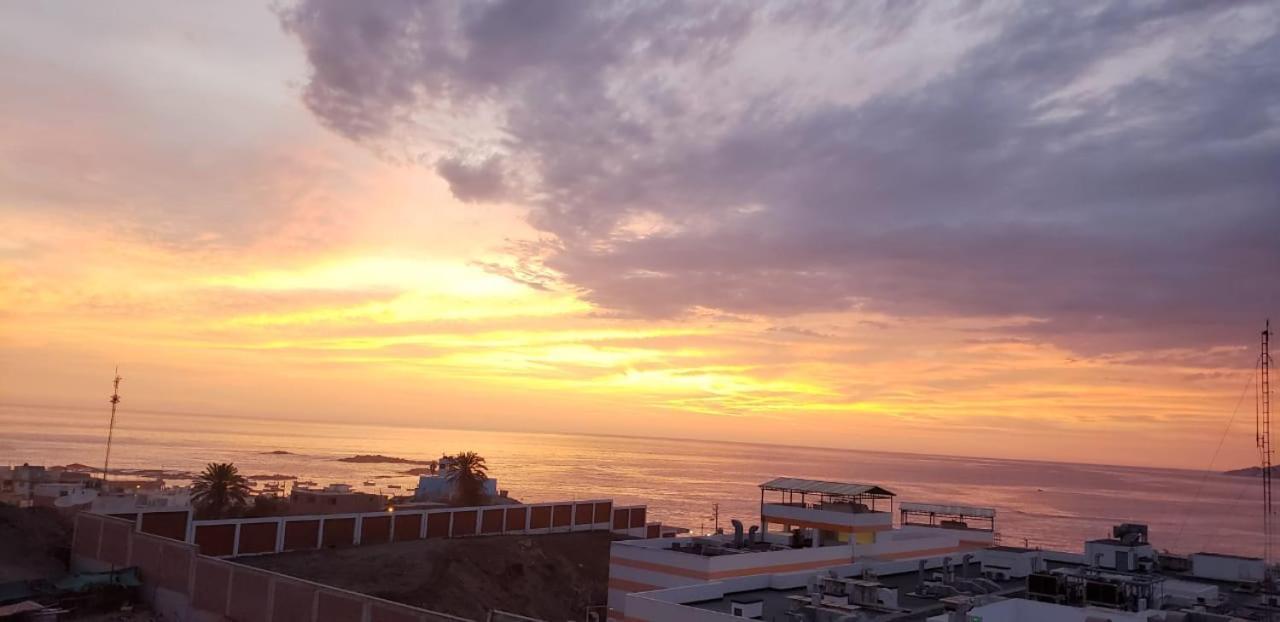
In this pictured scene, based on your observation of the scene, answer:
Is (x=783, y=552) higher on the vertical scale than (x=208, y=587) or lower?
higher

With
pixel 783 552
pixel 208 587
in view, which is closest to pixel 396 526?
pixel 208 587

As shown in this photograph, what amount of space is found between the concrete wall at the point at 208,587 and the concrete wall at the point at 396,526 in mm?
3271

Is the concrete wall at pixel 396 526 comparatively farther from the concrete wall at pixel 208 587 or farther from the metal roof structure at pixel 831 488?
the metal roof structure at pixel 831 488

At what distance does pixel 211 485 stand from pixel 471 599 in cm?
1947

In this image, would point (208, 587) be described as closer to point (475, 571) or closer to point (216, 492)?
point (475, 571)

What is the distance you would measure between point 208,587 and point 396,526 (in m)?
21.6

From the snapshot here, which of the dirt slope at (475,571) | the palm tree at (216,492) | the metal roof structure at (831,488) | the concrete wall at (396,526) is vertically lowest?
the dirt slope at (475,571)

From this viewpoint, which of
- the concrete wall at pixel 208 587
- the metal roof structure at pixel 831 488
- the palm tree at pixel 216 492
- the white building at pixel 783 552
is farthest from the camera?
the palm tree at pixel 216 492

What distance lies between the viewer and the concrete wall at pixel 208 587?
→ 87.3 feet

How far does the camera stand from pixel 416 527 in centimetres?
5434

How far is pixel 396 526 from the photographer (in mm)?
53188

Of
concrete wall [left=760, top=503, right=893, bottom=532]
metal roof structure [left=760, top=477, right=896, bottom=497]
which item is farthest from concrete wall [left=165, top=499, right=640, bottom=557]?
metal roof structure [left=760, top=477, right=896, bottom=497]

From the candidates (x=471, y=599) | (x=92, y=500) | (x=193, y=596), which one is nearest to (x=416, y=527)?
(x=471, y=599)

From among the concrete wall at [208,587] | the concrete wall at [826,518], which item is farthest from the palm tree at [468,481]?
the concrete wall at [208,587]
